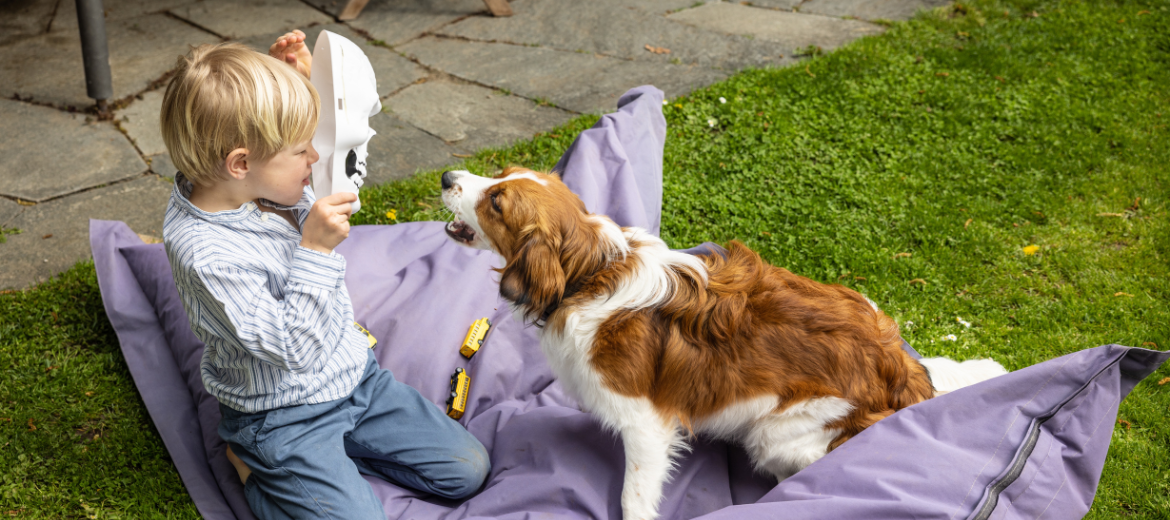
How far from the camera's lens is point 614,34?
22.5ft

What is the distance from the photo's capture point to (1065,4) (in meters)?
7.46

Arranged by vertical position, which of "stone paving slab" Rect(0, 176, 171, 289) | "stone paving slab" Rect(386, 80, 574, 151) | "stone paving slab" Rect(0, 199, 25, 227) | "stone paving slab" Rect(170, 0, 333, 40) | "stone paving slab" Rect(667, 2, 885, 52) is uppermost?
"stone paving slab" Rect(667, 2, 885, 52)

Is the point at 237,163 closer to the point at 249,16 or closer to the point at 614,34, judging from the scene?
the point at 614,34

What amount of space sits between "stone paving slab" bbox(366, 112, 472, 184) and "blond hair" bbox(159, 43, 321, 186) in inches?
95.7

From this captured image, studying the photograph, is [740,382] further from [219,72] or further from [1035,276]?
[1035,276]

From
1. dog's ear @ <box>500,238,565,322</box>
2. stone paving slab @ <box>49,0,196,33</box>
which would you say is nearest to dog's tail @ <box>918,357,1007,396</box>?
dog's ear @ <box>500,238,565,322</box>

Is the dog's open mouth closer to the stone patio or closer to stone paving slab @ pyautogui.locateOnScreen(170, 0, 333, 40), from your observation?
the stone patio

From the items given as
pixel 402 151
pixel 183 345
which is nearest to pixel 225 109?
pixel 183 345

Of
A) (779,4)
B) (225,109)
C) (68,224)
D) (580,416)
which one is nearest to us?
(225,109)

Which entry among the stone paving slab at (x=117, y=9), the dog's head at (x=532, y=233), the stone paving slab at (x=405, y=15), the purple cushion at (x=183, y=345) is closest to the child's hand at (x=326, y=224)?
the dog's head at (x=532, y=233)

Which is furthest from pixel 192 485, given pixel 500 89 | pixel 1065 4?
pixel 1065 4

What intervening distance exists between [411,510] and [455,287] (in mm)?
1109

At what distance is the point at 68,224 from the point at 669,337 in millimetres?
3564

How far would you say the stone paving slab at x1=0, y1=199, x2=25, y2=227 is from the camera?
4176mm
